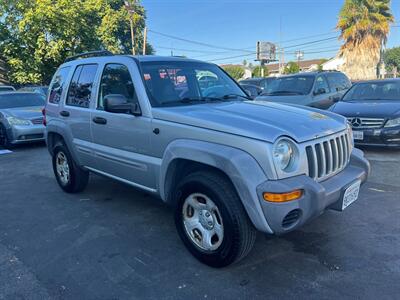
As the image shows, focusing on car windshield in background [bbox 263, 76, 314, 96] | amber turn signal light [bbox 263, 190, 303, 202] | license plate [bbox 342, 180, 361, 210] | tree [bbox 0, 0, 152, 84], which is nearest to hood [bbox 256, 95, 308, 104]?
car windshield in background [bbox 263, 76, 314, 96]

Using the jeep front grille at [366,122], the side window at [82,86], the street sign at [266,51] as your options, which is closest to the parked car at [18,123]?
the side window at [82,86]

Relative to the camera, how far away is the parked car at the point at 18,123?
9258 millimetres

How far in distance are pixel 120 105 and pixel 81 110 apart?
125cm

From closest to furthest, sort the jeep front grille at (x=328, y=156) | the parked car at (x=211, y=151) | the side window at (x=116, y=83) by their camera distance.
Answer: the parked car at (x=211, y=151) → the jeep front grille at (x=328, y=156) → the side window at (x=116, y=83)

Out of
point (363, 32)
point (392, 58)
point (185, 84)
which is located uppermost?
point (392, 58)

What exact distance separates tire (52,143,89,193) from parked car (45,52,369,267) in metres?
0.48

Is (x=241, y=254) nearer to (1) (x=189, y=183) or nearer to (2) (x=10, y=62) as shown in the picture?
(1) (x=189, y=183)

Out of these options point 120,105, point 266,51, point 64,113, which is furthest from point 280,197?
point 266,51

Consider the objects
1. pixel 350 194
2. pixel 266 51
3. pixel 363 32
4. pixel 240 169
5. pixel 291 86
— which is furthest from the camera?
pixel 266 51

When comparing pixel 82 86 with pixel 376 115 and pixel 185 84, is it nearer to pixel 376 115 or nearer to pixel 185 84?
pixel 185 84

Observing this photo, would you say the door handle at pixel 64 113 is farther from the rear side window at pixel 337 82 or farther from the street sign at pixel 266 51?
the street sign at pixel 266 51

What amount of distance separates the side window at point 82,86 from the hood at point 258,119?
55.9 inches

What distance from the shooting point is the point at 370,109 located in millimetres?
7281

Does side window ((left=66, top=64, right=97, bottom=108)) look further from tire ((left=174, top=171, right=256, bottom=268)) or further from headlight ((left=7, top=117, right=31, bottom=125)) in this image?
headlight ((left=7, top=117, right=31, bottom=125))
